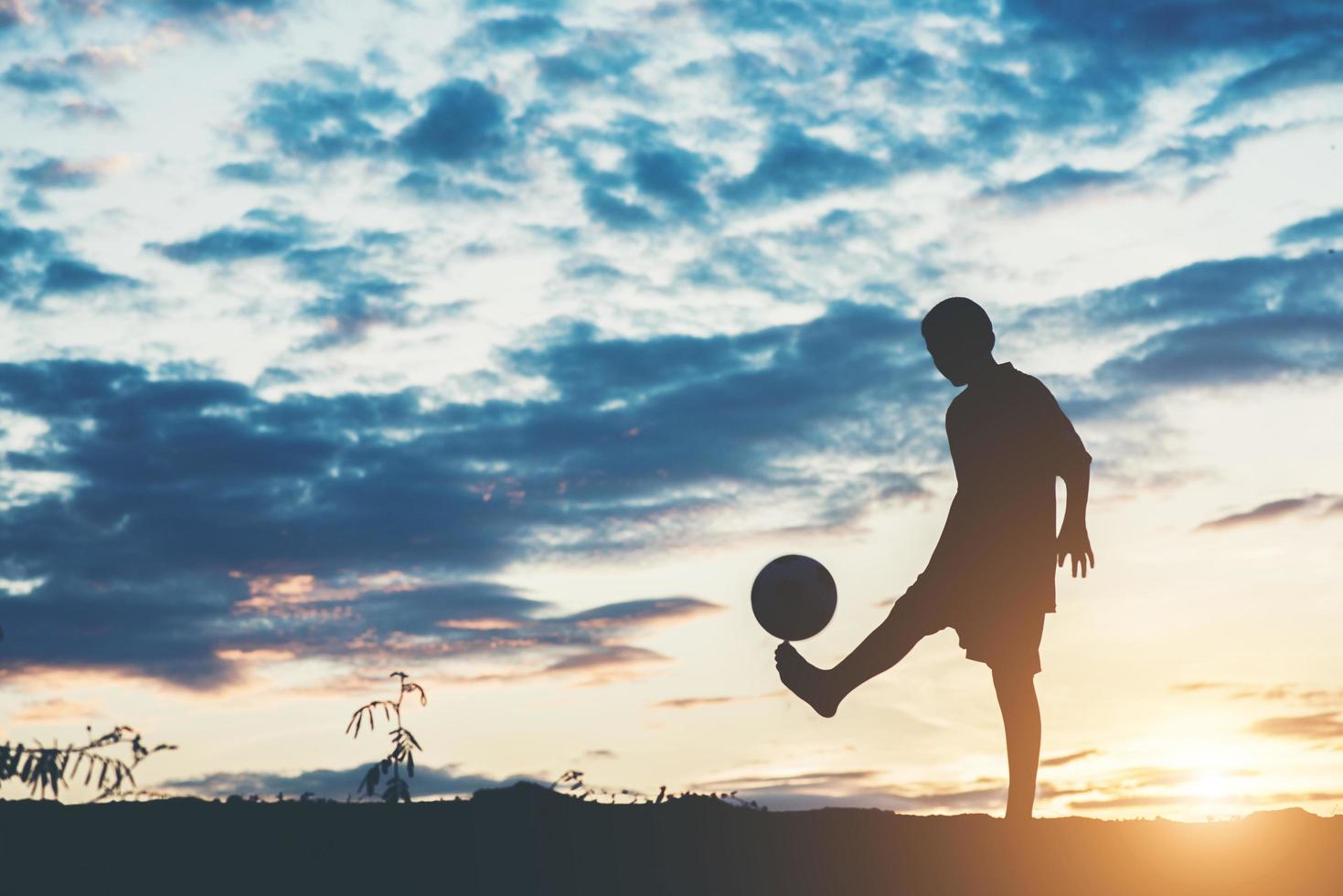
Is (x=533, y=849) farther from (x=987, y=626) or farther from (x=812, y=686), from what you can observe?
(x=987, y=626)

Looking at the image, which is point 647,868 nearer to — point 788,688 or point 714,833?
point 714,833

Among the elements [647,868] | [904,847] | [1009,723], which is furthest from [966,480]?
[647,868]

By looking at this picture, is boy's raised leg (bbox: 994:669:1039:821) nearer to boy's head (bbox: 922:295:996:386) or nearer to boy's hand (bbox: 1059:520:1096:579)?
boy's hand (bbox: 1059:520:1096:579)

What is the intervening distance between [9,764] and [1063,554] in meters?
5.86

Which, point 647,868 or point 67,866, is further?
point 647,868

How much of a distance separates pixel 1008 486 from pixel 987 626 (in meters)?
0.84

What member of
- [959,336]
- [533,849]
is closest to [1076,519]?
[959,336]

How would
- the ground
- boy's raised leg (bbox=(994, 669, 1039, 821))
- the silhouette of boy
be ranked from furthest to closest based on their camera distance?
the silhouette of boy
boy's raised leg (bbox=(994, 669, 1039, 821))
the ground

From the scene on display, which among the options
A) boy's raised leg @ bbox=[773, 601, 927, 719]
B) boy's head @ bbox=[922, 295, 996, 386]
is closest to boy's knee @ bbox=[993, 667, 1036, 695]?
boy's raised leg @ bbox=[773, 601, 927, 719]

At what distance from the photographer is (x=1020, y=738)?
8.86 meters

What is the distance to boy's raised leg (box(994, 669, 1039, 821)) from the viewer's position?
8828 mm

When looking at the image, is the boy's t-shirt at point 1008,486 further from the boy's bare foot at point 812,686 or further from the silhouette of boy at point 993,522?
the boy's bare foot at point 812,686

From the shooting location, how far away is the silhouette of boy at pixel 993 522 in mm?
9070

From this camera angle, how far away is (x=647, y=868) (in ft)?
21.6
